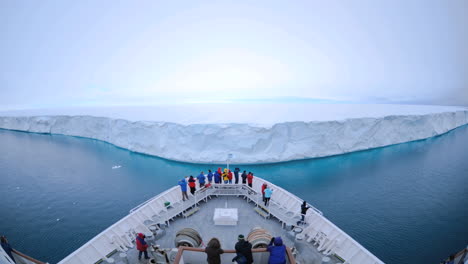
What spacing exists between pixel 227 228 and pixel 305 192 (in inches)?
311

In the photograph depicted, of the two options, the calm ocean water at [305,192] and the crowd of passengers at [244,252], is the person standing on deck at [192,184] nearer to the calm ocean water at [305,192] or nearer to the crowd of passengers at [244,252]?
the crowd of passengers at [244,252]

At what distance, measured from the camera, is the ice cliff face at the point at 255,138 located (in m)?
16.7

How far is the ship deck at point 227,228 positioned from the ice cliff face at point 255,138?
9037 millimetres

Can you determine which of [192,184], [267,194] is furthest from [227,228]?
[192,184]

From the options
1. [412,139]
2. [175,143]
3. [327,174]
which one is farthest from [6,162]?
[412,139]

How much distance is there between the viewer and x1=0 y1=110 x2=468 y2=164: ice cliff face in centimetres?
1670

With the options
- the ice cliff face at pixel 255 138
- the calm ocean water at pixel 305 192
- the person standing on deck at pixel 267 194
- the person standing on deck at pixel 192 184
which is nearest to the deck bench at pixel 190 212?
the person standing on deck at pixel 192 184

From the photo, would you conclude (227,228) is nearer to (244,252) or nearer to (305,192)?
(244,252)

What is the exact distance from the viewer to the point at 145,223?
516 cm

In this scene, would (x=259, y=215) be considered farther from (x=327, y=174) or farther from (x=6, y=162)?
(x=6, y=162)

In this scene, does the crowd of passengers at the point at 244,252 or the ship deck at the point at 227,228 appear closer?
the crowd of passengers at the point at 244,252

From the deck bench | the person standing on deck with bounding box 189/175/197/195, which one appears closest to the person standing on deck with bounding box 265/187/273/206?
the deck bench

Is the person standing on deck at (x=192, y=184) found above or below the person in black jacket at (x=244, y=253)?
below

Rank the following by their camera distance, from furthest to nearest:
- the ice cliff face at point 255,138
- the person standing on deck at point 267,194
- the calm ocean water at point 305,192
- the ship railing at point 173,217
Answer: the ice cliff face at point 255,138, the calm ocean water at point 305,192, the person standing on deck at point 267,194, the ship railing at point 173,217
